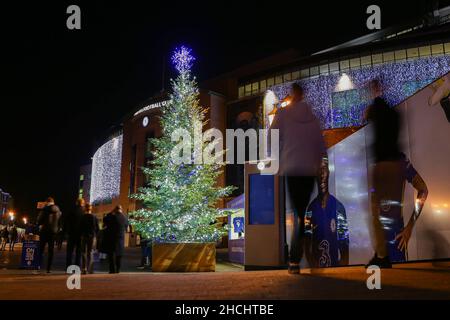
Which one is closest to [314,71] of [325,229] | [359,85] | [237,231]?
[359,85]

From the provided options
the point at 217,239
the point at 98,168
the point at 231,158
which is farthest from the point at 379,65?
the point at 98,168

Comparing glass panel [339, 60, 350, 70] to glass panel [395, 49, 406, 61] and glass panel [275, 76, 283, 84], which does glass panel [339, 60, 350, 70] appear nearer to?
glass panel [395, 49, 406, 61]

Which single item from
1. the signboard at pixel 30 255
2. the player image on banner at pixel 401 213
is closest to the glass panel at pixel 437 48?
the player image on banner at pixel 401 213

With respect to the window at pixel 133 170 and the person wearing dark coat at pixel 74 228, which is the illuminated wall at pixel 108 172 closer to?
the window at pixel 133 170

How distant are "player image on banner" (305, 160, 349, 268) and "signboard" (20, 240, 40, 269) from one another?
23.8ft

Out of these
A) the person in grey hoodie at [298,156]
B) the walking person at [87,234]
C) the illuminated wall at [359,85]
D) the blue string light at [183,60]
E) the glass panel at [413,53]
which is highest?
the glass panel at [413,53]

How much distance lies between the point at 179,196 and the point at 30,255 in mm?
4956

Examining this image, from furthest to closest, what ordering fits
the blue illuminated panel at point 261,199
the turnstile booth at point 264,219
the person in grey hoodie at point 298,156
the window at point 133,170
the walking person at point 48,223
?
the window at point 133,170
the blue illuminated panel at point 261,199
the turnstile booth at point 264,219
the walking person at point 48,223
the person in grey hoodie at point 298,156

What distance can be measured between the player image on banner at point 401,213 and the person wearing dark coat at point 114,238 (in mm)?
7221

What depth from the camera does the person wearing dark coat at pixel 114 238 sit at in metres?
11.4

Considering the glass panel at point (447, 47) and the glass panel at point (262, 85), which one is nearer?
the glass panel at point (447, 47)

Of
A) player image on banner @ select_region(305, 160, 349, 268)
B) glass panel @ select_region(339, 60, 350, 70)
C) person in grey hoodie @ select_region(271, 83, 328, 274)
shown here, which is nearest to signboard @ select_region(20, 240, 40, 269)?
player image on banner @ select_region(305, 160, 349, 268)

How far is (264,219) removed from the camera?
13133 millimetres
